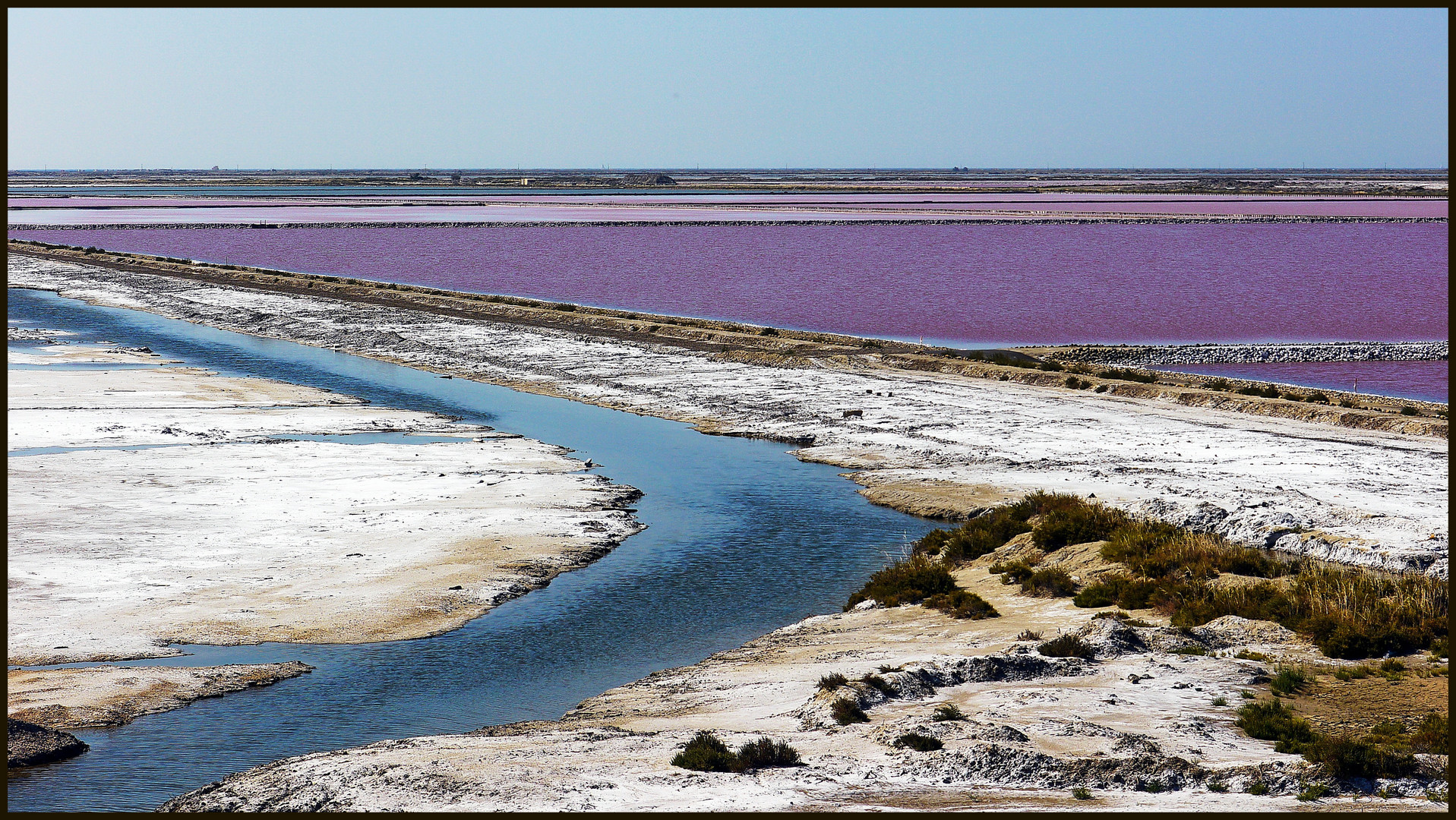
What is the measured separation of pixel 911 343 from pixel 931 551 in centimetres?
2448

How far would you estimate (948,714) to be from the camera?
13008 mm

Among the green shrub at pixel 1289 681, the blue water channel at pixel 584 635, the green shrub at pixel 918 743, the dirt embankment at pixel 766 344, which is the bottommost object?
the blue water channel at pixel 584 635

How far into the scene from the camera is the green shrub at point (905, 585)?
61.4 feet

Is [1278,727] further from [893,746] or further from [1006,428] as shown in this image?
[1006,428]

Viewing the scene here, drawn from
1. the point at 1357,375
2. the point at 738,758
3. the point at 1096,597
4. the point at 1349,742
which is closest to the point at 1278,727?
the point at 1349,742

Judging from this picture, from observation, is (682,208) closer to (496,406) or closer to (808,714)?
(496,406)

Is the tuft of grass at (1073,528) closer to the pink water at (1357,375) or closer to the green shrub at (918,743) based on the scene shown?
the green shrub at (918,743)

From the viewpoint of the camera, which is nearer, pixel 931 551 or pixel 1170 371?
pixel 931 551

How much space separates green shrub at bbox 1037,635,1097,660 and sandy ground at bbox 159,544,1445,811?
0.66 ft

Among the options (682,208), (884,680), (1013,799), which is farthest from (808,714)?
(682,208)

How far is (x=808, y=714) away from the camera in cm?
1357

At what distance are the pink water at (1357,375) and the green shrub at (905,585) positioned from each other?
21.3m

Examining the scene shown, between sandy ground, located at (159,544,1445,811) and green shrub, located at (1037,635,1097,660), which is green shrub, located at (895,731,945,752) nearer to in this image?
sandy ground, located at (159,544,1445,811)

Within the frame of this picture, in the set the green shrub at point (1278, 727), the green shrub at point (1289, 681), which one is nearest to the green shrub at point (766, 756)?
the green shrub at point (1278, 727)
